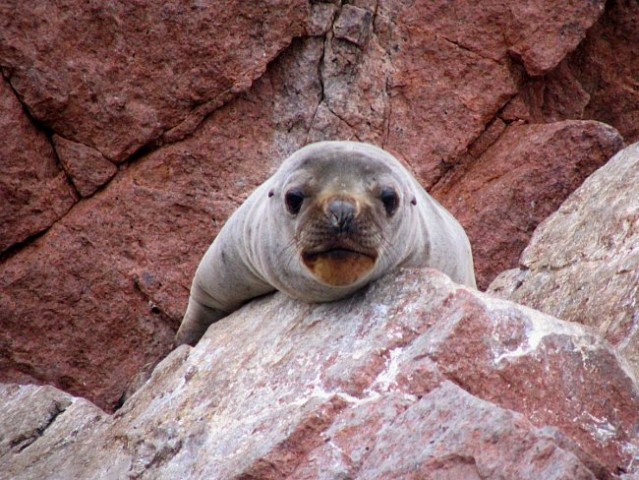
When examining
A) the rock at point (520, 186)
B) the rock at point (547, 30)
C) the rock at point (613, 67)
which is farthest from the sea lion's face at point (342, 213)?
the rock at point (613, 67)

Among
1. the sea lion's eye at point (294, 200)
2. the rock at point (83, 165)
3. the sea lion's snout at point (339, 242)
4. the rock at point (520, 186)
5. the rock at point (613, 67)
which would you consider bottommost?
the rock at point (520, 186)

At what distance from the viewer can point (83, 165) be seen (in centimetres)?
1012

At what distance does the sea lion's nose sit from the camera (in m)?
6.15

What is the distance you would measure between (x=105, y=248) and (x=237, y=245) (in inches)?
102

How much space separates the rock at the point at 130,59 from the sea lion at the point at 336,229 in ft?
8.55

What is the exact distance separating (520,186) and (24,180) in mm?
4326

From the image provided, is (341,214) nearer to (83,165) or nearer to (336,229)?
(336,229)

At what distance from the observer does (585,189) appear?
938cm

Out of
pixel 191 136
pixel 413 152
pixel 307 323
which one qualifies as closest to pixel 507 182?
pixel 413 152

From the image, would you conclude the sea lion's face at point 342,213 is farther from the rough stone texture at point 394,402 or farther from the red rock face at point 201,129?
the red rock face at point 201,129

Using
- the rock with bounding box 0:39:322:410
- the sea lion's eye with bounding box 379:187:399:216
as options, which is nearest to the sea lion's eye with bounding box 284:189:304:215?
the sea lion's eye with bounding box 379:187:399:216

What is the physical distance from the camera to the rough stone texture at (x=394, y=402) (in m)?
5.12

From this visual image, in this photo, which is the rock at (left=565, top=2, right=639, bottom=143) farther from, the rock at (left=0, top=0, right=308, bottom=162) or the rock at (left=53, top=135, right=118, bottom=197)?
the rock at (left=53, top=135, right=118, bottom=197)

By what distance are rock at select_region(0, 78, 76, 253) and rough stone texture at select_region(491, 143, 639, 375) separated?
380 cm
